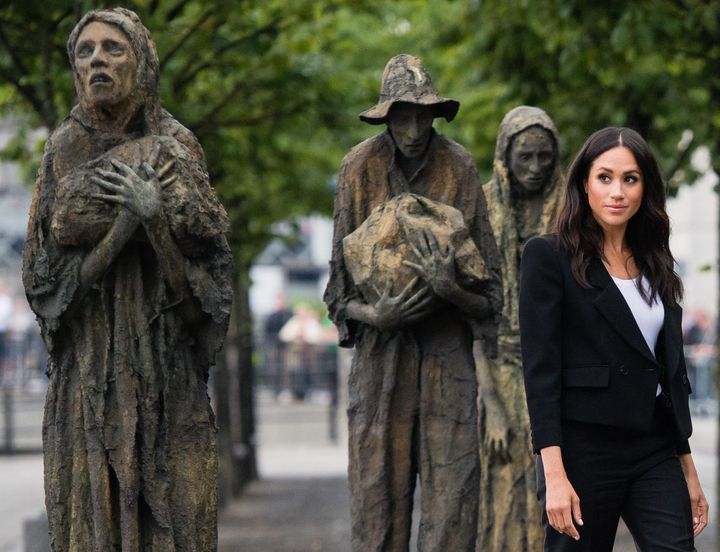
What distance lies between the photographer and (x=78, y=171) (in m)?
8.38

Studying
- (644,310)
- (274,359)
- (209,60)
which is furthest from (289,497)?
(644,310)

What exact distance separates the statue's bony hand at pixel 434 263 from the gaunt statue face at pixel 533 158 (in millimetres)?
2247

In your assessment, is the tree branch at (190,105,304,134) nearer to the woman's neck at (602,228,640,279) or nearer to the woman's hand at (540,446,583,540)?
the woman's neck at (602,228,640,279)

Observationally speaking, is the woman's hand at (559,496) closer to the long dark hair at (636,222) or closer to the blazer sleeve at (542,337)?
the blazer sleeve at (542,337)

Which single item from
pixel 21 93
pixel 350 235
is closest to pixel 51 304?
pixel 350 235

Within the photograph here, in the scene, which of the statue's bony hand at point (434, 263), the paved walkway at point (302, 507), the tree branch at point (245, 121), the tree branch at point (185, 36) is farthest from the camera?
the paved walkway at point (302, 507)

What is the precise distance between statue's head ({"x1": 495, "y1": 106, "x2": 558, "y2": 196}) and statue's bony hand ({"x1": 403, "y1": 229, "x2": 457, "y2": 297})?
7.39ft

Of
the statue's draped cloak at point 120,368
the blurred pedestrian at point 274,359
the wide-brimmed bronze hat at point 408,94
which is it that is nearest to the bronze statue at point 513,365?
the wide-brimmed bronze hat at point 408,94

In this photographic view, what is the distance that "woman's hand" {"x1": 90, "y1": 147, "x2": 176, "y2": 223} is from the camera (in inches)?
322

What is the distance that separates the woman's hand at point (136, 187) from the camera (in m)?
8.19

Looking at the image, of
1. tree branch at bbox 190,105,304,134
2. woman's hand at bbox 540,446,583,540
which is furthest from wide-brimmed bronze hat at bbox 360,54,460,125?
tree branch at bbox 190,105,304,134

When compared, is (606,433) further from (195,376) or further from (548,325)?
(195,376)

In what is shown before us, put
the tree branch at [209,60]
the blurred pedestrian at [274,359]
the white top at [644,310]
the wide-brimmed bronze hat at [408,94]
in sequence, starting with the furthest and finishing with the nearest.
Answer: the blurred pedestrian at [274,359] < the tree branch at [209,60] < the wide-brimmed bronze hat at [408,94] < the white top at [644,310]

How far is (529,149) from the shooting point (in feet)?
37.0
